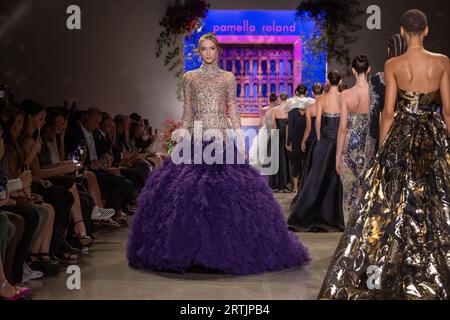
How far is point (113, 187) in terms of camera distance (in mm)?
6863

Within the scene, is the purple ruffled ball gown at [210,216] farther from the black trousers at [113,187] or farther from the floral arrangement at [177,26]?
the floral arrangement at [177,26]

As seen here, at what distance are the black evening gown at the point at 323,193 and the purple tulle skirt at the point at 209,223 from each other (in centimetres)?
Answer: 177

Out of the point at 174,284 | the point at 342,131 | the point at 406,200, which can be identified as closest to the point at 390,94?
the point at 406,200

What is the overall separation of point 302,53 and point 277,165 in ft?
6.27

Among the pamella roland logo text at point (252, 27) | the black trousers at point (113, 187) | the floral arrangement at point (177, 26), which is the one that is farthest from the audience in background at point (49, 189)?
the pamella roland logo text at point (252, 27)

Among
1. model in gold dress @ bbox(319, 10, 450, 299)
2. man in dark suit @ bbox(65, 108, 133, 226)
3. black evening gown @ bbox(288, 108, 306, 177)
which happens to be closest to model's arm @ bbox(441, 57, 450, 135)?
model in gold dress @ bbox(319, 10, 450, 299)

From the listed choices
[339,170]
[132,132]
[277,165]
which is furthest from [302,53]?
[339,170]

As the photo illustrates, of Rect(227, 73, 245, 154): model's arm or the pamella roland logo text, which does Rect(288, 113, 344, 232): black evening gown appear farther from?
the pamella roland logo text

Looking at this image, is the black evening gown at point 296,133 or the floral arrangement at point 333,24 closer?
the black evening gown at point 296,133

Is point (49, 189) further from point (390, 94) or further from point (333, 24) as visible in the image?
point (333, 24)

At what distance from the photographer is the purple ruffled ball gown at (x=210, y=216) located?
4.61 metres

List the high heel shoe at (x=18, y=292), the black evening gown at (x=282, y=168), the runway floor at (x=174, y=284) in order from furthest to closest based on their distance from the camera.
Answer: the black evening gown at (x=282, y=168) < the runway floor at (x=174, y=284) < the high heel shoe at (x=18, y=292)

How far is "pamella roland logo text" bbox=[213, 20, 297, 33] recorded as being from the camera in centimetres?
1162

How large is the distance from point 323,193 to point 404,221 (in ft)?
10.2
